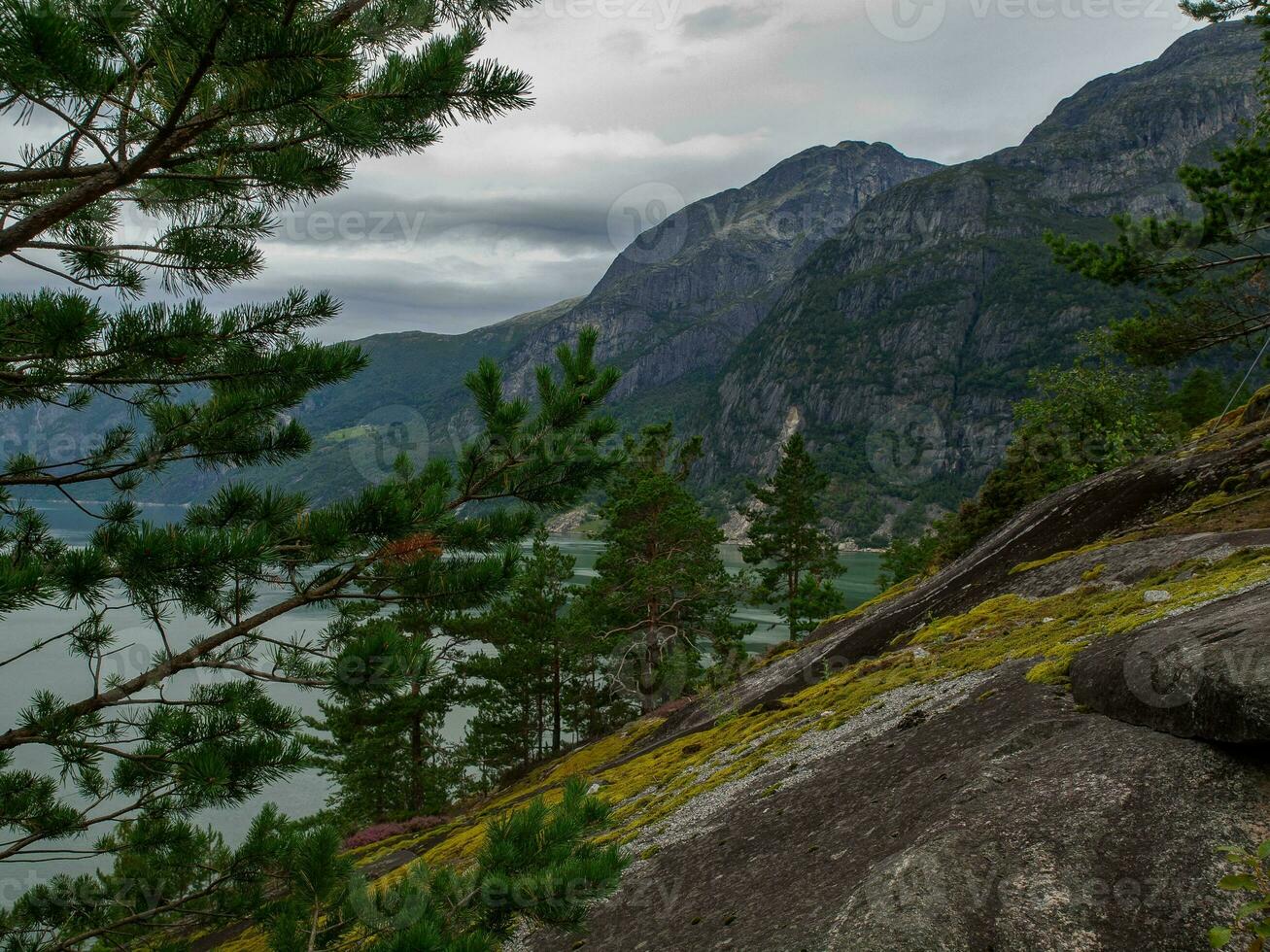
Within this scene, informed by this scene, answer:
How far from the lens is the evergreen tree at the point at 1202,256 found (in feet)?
37.5

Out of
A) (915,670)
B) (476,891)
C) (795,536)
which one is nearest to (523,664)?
(795,536)

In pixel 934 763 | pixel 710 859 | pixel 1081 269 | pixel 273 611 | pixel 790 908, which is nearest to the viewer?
pixel 273 611

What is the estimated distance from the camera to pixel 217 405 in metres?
5.22

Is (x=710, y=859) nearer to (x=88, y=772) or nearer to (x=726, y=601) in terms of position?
(x=88, y=772)

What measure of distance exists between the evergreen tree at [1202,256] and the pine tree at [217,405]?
11.4 meters

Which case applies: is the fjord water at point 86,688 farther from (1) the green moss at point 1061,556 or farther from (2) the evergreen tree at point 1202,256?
(2) the evergreen tree at point 1202,256

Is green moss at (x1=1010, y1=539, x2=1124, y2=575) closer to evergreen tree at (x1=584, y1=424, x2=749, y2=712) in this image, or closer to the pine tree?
the pine tree

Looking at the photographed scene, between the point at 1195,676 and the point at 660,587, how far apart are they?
23709 mm

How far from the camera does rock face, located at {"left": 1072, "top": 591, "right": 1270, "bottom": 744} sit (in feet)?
16.8

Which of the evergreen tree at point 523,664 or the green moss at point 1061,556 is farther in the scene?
the evergreen tree at point 523,664

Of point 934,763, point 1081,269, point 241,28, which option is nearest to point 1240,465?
point 1081,269

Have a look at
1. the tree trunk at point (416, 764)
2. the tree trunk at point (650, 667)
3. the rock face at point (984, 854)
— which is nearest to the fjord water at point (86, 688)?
the tree trunk at point (650, 667)

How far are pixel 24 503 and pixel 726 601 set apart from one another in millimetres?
27207

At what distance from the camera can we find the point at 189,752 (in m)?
4.62
